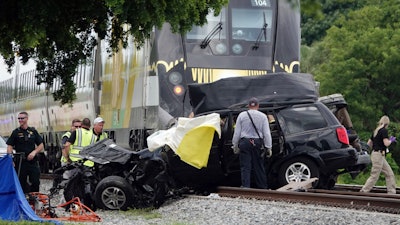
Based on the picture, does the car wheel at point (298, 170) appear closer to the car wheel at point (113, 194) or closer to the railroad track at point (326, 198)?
the railroad track at point (326, 198)

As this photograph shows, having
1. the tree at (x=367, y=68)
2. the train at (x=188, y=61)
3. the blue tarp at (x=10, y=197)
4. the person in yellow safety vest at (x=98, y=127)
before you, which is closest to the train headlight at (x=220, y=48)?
the train at (x=188, y=61)

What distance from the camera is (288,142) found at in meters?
15.9

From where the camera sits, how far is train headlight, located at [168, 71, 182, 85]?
64.3ft

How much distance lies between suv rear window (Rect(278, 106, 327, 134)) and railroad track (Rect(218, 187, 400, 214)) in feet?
4.62

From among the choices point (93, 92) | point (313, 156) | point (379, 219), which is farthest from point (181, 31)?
point (93, 92)

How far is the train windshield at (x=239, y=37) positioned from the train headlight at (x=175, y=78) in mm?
724

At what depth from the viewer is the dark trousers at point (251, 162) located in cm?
1536

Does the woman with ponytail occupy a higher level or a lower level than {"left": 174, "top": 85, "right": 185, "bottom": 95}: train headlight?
lower

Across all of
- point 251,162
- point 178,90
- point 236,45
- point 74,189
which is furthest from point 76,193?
point 236,45

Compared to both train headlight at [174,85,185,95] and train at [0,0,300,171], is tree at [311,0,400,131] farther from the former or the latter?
train headlight at [174,85,185,95]

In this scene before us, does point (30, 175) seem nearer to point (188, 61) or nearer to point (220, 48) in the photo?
point (188, 61)

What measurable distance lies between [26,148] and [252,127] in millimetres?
3755

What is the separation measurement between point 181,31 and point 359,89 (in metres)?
36.6

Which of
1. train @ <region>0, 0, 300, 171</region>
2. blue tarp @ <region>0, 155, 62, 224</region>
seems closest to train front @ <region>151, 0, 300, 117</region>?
train @ <region>0, 0, 300, 171</region>
